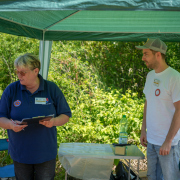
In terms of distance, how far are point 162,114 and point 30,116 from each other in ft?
3.97

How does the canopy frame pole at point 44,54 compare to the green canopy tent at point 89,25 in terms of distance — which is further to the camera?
the canopy frame pole at point 44,54

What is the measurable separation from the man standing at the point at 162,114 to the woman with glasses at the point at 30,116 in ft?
2.91

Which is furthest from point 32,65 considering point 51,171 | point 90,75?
point 90,75

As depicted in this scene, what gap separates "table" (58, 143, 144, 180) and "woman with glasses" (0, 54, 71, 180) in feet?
1.49

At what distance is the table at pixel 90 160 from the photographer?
268 centimetres

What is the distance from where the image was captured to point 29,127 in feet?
7.17

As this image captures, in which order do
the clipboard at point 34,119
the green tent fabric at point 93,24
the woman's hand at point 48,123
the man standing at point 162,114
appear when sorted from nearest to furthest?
the clipboard at point 34,119
the woman's hand at point 48,123
the man standing at point 162,114
the green tent fabric at point 93,24

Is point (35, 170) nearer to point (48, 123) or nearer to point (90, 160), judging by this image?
point (48, 123)

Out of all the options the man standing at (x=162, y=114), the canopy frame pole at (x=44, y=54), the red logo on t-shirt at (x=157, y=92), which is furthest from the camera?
the canopy frame pole at (x=44, y=54)

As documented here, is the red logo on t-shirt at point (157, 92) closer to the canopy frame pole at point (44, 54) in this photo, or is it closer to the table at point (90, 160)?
the table at point (90, 160)

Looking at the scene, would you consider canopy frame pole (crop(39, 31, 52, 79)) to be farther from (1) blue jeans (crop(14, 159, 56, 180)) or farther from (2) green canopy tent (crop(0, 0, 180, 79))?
(1) blue jeans (crop(14, 159, 56, 180))

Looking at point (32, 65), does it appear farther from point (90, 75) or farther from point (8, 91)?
point (90, 75)

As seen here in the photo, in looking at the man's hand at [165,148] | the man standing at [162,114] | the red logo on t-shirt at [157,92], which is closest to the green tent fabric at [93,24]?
the man standing at [162,114]

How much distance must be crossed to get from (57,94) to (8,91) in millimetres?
426
